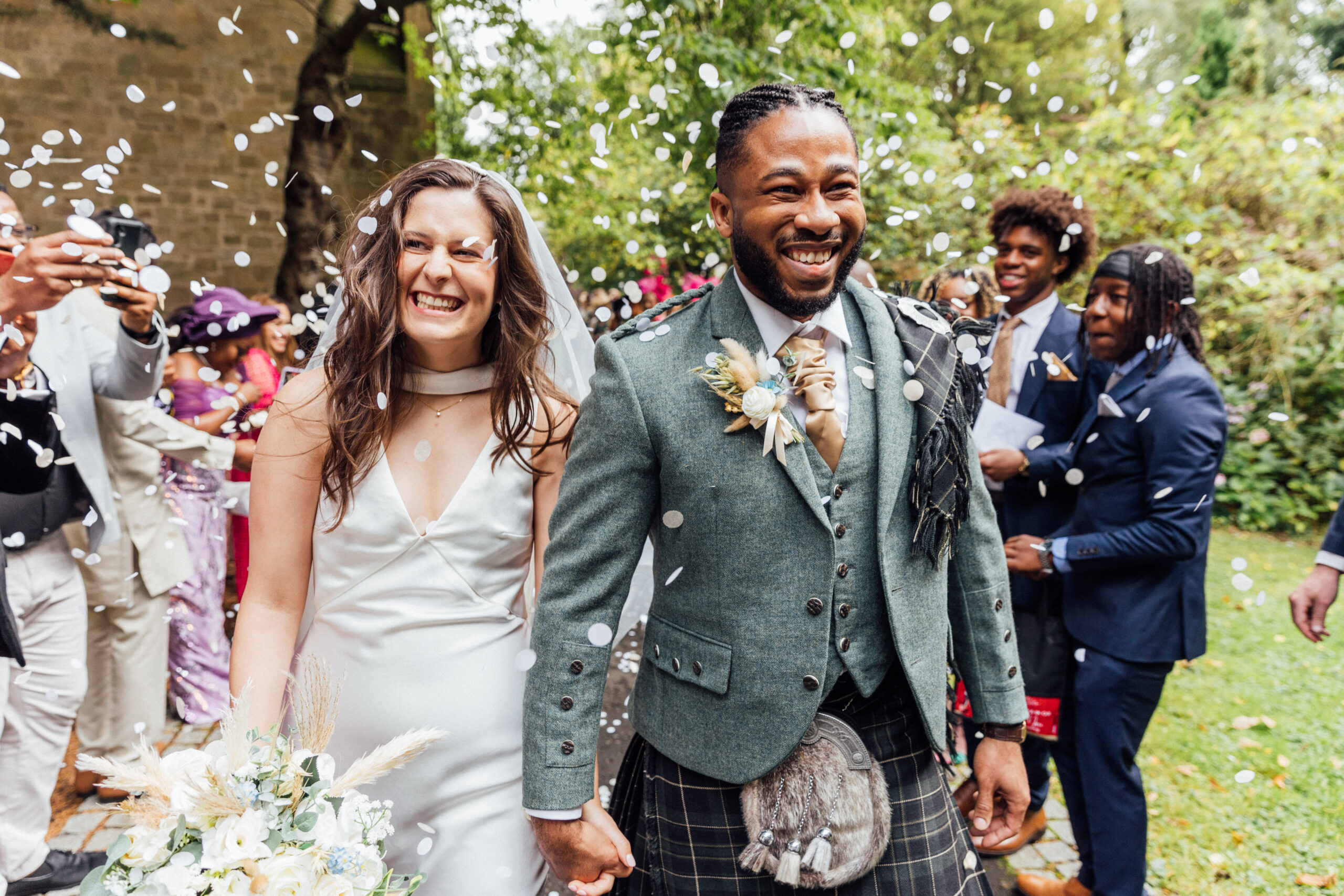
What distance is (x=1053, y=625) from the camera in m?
3.13

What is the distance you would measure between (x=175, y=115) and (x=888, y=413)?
13073 millimetres

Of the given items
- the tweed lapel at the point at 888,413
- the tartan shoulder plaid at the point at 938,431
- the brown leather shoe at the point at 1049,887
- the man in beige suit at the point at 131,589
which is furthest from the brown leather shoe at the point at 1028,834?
the man in beige suit at the point at 131,589

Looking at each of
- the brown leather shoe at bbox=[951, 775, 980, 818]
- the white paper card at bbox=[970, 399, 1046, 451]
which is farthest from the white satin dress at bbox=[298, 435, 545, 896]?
the white paper card at bbox=[970, 399, 1046, 451]

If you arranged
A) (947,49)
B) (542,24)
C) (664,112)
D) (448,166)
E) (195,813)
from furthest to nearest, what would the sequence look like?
(947,49) < (542,24) < (664,112) < (448,166) < (195,813)

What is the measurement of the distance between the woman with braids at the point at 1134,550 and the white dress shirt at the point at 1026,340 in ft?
1.90

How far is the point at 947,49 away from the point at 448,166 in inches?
907

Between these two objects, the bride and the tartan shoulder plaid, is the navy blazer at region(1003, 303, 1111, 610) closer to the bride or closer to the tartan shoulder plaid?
the tartan shoulder plaid

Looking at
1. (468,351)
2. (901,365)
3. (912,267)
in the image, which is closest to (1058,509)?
(901,365)

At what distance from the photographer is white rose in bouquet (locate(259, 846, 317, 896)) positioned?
1278 millimetres

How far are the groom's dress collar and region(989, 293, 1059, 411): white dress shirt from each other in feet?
6.77

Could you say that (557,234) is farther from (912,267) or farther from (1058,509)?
(1058,509)

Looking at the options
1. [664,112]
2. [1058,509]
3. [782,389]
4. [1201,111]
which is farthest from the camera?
[1201,111]

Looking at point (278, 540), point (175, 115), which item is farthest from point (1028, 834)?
point (175, 115)

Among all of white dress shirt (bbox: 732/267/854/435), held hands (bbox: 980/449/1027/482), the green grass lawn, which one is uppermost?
white dress shirt (bbox: 732/267/854/435)
